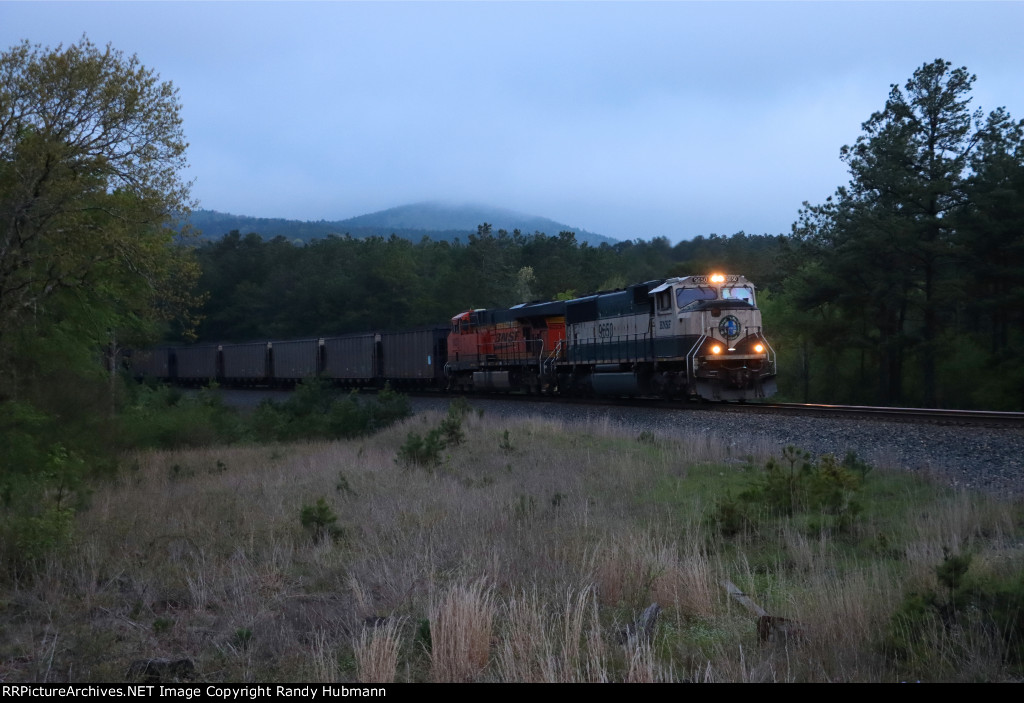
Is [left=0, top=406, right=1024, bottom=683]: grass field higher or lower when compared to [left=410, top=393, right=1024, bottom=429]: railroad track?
lower

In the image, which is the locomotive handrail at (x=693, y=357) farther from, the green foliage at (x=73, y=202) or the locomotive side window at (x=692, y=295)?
the green foliage at (x=73, y=202)

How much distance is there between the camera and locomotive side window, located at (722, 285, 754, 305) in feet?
78.4

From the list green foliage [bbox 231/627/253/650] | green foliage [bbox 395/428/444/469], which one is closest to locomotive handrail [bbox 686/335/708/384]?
green foliage [bbox 395/428/444/469]

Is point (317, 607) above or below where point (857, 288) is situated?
below

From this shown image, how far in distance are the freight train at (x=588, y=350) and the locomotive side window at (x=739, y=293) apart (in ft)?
0.11

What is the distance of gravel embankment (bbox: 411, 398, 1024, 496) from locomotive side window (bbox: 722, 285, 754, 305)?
3653 millimetres

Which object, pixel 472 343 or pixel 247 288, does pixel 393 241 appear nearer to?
Answer: pixel 247 288

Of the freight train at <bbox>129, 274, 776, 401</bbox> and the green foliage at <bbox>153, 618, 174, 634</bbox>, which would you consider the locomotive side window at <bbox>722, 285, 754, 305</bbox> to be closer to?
the freight train at <bbox>129, 274, 776, 401</bbox>

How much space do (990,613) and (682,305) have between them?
18.1 m

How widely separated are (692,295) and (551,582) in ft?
55.4

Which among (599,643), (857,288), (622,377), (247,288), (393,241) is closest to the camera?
(599,643)

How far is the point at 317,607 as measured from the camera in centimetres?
752

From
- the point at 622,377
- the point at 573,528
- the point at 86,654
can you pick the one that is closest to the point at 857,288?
the point at 622,377
